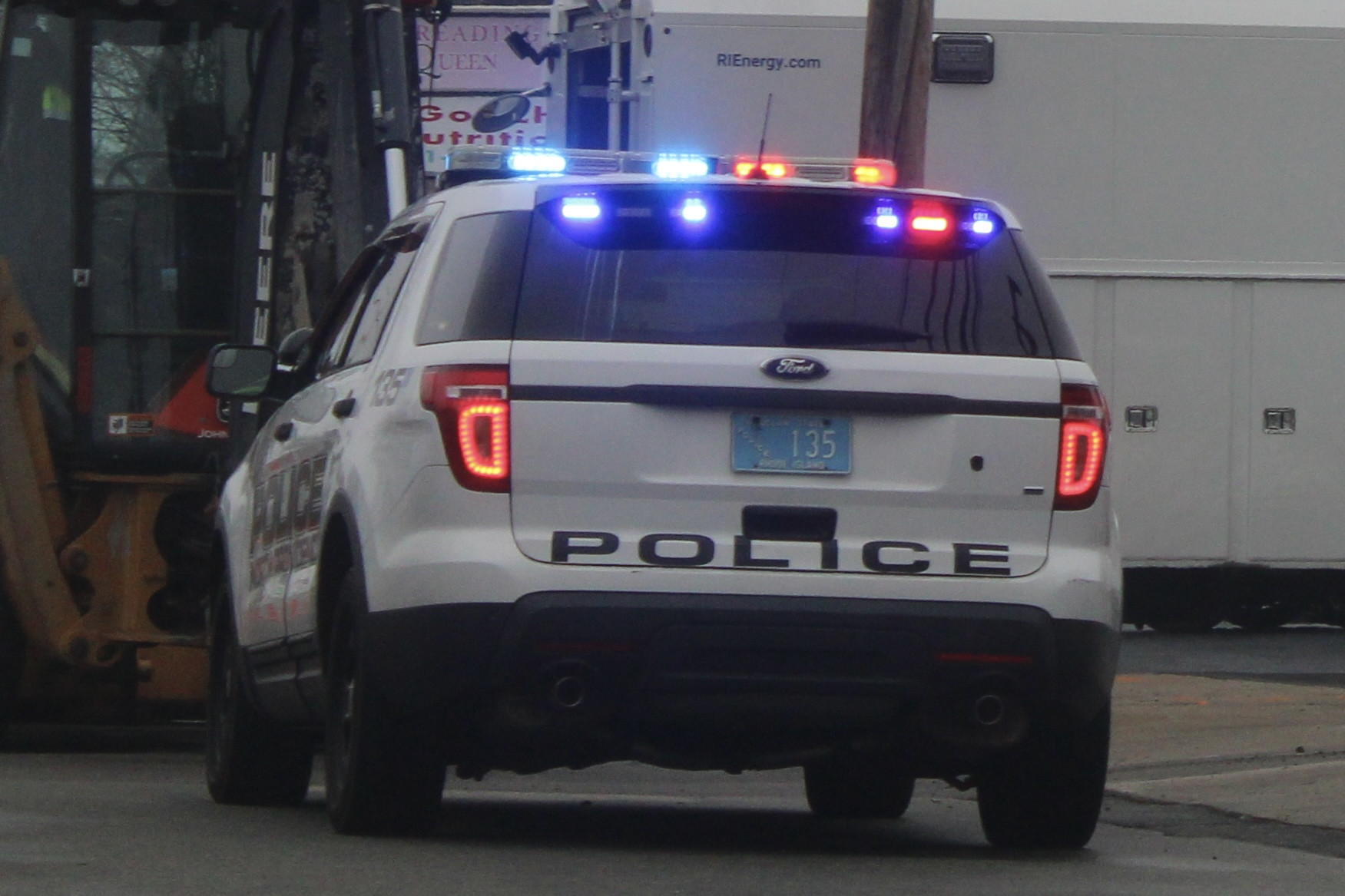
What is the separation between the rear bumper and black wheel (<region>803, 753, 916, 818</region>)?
2038mm

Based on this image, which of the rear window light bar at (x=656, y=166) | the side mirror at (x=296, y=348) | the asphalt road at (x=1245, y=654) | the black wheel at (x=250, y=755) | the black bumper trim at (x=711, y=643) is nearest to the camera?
the black bumper trim at (x=711, y=643)

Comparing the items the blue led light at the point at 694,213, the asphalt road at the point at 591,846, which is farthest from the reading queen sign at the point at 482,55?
the blue led light at the point at 694,213

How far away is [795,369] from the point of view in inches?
287

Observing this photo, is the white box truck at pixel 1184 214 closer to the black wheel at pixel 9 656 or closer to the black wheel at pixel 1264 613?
the black wheel at pixel 1264 613

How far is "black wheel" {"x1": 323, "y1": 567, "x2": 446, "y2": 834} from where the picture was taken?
749 centimetres

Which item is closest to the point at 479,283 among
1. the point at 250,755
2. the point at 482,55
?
the point at 250,755

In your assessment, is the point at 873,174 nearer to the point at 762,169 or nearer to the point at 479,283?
the point at 762,169

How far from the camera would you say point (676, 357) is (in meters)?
7.28

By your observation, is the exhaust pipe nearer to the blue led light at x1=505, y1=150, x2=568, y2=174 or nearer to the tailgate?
the tailgate

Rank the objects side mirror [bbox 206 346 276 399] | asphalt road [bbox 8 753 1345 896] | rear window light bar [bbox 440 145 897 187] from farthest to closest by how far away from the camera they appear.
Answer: side mirror [bbox 206 346 276 399] < rear window light bar [bbox 440 145 897 187] < asphalt road [bbox 8 753 1345 896]

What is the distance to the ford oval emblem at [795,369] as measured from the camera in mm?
7289

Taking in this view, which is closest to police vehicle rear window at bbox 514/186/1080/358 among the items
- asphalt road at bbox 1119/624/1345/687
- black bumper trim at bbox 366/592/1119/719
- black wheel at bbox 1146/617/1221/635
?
black bumper trim at bbox 366/592/1119/719

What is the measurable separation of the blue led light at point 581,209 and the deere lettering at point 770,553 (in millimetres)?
814

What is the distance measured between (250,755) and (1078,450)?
10.4 feet
